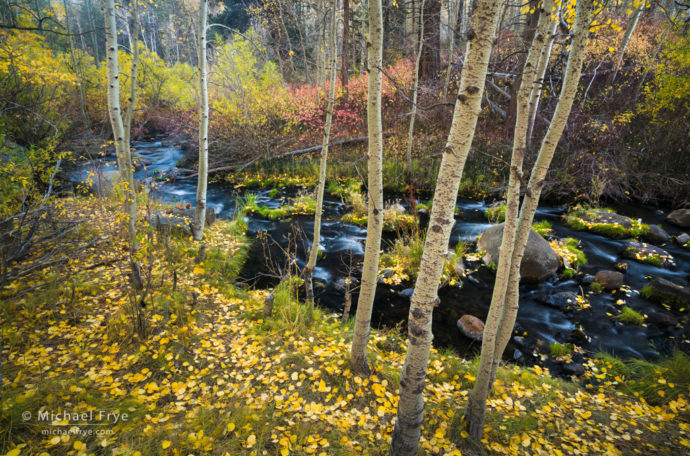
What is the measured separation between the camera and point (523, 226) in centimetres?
257

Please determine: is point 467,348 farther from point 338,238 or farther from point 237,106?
point 237,106

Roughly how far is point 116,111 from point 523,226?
5.16 metres

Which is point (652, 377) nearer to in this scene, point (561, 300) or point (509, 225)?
point (561, 300)

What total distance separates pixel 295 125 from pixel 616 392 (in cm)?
1385

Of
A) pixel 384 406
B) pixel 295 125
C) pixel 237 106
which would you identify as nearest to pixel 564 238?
pixel 384 406

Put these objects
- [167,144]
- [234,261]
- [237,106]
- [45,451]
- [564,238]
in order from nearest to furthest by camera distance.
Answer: [45,451] < [234,261] < [564,238] < [237,106] < [167,144]

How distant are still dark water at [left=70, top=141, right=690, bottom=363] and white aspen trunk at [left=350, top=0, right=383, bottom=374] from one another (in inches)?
72.6

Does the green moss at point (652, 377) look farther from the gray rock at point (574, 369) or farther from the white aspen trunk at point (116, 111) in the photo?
the white aspen trunk at point (116, 111)

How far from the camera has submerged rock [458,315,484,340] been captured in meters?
4.69

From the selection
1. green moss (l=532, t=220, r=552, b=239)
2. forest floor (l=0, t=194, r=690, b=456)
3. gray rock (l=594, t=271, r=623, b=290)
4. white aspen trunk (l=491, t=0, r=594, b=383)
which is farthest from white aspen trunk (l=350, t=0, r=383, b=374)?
green moss (l=532, t=220, r=552, b=239)

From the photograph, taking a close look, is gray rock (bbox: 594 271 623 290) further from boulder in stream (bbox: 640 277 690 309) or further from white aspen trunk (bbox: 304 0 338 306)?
white aspen trunk (bbox: 304 0 338 306)

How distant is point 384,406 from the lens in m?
2.99

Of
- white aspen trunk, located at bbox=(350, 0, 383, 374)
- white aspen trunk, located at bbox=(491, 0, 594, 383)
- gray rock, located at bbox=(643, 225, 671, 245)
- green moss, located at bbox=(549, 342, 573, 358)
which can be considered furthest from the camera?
gray rock, located at bbox=(643, 225, 671, 245)

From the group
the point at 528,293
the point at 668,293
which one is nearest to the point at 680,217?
the point at 668,293
